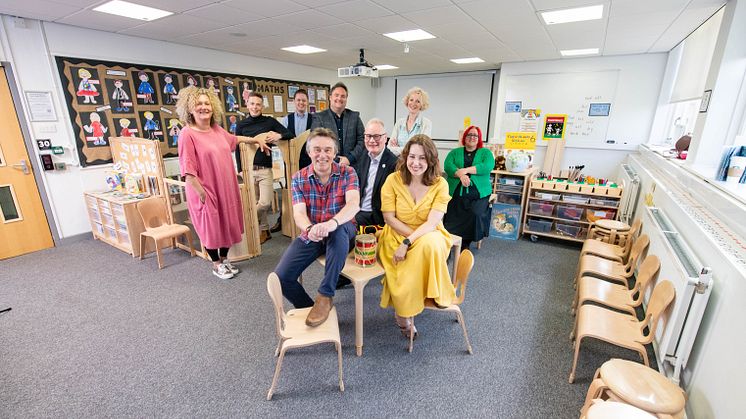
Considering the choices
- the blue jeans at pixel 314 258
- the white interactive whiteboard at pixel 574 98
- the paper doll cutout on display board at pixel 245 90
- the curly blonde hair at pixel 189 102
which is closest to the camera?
the blue jeans at pixel 314 258

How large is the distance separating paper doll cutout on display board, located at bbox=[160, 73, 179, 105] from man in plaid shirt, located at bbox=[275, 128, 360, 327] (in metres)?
3.56

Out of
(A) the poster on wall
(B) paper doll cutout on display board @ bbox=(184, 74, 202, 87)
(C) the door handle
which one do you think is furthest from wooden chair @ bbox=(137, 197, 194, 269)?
(A) the poster on wall

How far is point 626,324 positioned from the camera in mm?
1852

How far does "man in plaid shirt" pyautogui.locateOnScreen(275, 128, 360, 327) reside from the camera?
6.68 feet

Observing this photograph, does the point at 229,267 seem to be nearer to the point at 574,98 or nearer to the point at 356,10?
the point at 356,10

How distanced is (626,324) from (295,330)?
5.95 feet

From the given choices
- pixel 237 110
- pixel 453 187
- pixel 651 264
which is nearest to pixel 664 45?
pixel 453 187

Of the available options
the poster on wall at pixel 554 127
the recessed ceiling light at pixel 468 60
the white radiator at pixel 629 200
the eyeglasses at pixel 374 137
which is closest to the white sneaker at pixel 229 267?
the eyeglasses at pixel 374 137

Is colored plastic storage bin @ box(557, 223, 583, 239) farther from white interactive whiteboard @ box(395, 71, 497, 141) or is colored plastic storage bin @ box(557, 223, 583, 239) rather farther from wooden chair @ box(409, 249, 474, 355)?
white interactive whiteboard @ box(395, 71, 497, 141)

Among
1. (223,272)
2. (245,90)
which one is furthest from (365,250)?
(245,90)

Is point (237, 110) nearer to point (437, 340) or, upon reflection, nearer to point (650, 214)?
point (437, 340)

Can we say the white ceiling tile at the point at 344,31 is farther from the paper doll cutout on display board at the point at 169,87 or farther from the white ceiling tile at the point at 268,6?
the paper doll cutout on display board at the point at 169,87

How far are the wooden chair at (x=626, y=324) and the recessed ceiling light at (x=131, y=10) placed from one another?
424 cm

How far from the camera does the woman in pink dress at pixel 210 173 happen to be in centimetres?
274
